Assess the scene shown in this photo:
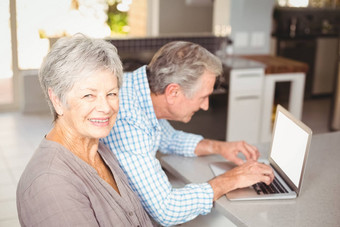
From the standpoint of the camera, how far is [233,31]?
4844mm

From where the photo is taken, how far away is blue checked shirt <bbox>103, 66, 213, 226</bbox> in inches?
64.2

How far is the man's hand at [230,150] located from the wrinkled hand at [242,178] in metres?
0.23

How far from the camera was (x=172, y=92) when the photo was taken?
1866 mm

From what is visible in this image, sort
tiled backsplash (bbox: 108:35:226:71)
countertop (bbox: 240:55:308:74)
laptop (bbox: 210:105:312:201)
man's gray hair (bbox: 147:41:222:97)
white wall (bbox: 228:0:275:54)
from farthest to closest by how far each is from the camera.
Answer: white wall (bbox: 228:0:275:54) < tiled backsplash (bbox: 108:35:226:71) < countertop (bbox: 240:55:308:74) < man's gray hair (bbox: 147:41:222:97) < laptop (bbox: 210:105:312:201)

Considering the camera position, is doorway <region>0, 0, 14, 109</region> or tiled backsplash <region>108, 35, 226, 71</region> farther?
doorway <region>0, 0, 14, 109</region>

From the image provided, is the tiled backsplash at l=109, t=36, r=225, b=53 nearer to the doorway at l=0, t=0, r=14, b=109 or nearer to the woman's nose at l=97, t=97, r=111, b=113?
the doorway at l=0, t=0, r=14, b=109

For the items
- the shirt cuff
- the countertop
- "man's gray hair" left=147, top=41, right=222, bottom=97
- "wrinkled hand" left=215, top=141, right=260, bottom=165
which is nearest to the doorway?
the countertop

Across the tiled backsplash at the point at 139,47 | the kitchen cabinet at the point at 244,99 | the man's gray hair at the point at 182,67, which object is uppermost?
the man's gray hair at the point at 182,67

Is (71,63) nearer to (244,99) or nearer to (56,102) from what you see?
(56,102)

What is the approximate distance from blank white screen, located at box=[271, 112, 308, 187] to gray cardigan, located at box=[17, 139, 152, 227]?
60cm

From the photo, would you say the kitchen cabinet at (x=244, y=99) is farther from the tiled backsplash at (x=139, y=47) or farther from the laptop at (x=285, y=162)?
the laptop at (x=285, y=162)

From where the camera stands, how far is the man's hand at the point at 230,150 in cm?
200

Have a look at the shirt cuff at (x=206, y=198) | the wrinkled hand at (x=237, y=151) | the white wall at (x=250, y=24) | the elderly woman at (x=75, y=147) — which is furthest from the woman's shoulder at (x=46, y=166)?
the white wall at (x=250, y=24)

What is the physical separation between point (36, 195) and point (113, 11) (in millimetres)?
4418
